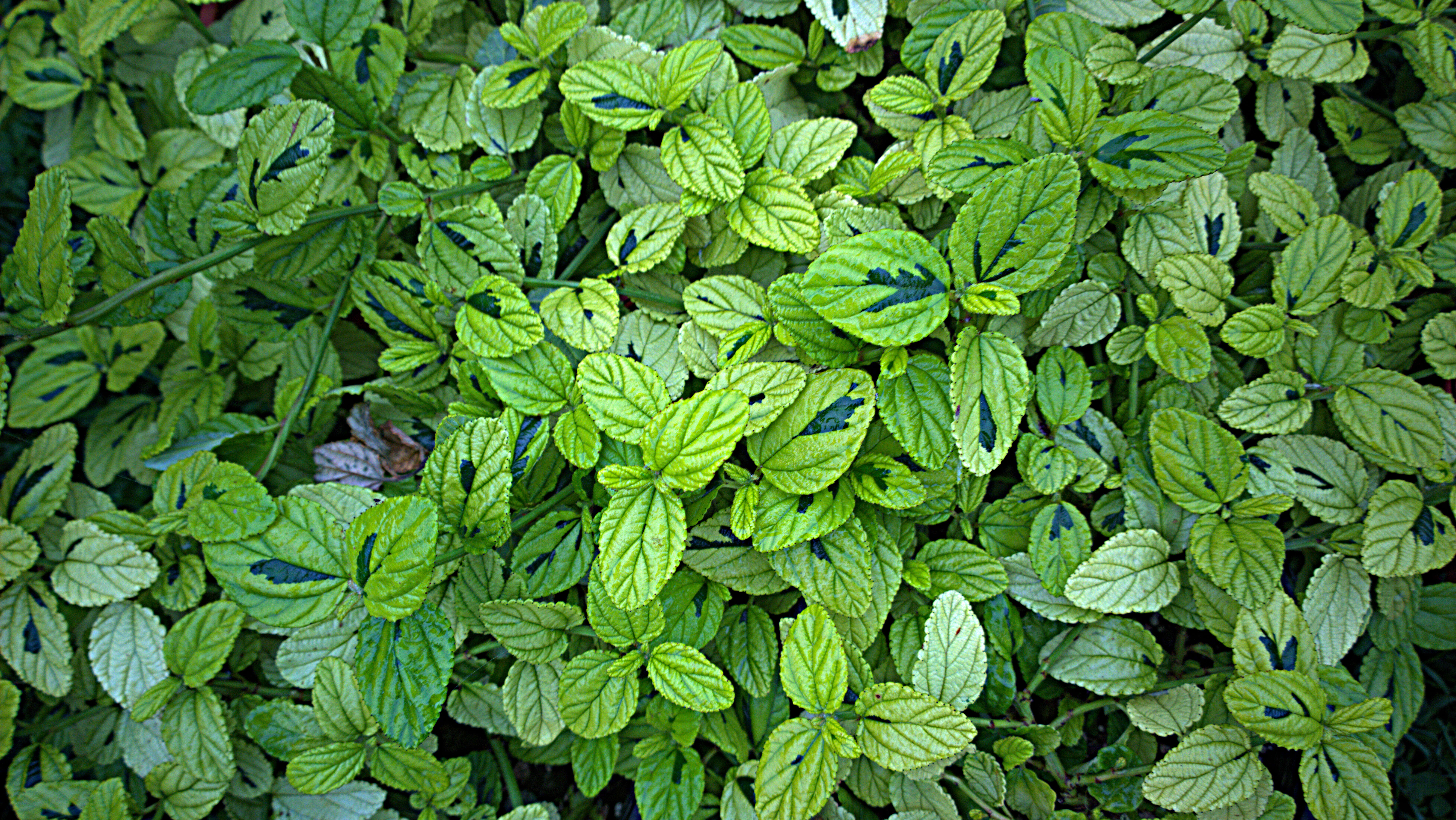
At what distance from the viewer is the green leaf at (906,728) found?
1.07 metres

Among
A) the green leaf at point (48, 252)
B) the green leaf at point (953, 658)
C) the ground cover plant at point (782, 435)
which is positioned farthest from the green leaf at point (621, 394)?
the green leaf at point (48, 252)

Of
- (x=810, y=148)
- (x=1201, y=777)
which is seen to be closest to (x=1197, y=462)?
(x=1201, y=777)

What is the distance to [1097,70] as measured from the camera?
47.5 inches

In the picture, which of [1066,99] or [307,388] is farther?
[307,388]

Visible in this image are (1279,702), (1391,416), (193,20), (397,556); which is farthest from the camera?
(193,20)

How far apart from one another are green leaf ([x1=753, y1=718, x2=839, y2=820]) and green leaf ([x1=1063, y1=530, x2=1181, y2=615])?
0.44m

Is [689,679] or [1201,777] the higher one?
[689,679]

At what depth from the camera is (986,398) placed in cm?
104

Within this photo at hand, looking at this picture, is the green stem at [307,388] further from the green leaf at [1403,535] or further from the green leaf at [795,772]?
the green leaf at [1403,535]

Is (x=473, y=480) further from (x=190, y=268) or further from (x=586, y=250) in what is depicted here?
(x=190, y=268)

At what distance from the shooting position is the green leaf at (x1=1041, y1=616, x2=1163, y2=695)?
1.19 metres

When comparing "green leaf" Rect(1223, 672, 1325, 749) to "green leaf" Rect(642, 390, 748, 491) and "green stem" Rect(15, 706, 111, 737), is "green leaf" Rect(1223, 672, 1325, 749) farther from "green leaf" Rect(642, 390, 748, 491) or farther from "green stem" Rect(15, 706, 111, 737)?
"green stem" Rect(15, 706, 111, 737)

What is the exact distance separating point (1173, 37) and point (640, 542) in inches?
46.3

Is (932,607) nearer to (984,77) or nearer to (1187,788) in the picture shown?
(1187,788)
